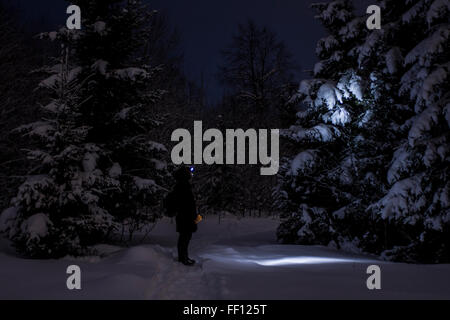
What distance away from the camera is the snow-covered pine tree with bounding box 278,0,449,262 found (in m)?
9.03

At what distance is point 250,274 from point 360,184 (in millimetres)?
6811

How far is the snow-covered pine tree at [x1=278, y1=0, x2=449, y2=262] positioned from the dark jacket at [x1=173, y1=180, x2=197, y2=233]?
5.02 metres

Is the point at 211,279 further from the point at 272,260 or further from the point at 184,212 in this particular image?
the point at 272,260


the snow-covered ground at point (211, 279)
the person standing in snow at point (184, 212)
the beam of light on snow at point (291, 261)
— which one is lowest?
the beam of light on snow at point (291, 261)

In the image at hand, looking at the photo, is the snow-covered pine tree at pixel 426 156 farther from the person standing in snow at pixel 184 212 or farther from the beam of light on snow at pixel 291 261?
the person standing in snow at pixel 184 212

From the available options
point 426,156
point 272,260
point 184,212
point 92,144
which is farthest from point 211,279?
point 426,156

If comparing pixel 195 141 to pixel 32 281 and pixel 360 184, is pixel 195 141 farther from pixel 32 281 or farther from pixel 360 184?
pixel 32 281

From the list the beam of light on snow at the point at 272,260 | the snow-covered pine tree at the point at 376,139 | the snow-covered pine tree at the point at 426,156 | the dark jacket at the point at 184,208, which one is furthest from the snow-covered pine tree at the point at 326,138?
the dark jacket at the point at 184,208

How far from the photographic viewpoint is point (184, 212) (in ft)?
28.2

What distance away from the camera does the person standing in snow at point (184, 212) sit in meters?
8.40

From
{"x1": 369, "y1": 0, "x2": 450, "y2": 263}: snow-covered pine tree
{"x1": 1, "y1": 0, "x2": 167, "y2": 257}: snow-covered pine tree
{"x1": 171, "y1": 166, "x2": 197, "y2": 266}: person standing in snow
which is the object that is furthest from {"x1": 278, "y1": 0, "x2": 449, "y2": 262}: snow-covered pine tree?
{"x1": 1, "y1": 0, "x2": 167, "y2": 257}: snow-covered pine tree

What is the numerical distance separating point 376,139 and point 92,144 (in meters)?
8.80

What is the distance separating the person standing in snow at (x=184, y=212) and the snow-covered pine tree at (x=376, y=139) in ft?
16.5
